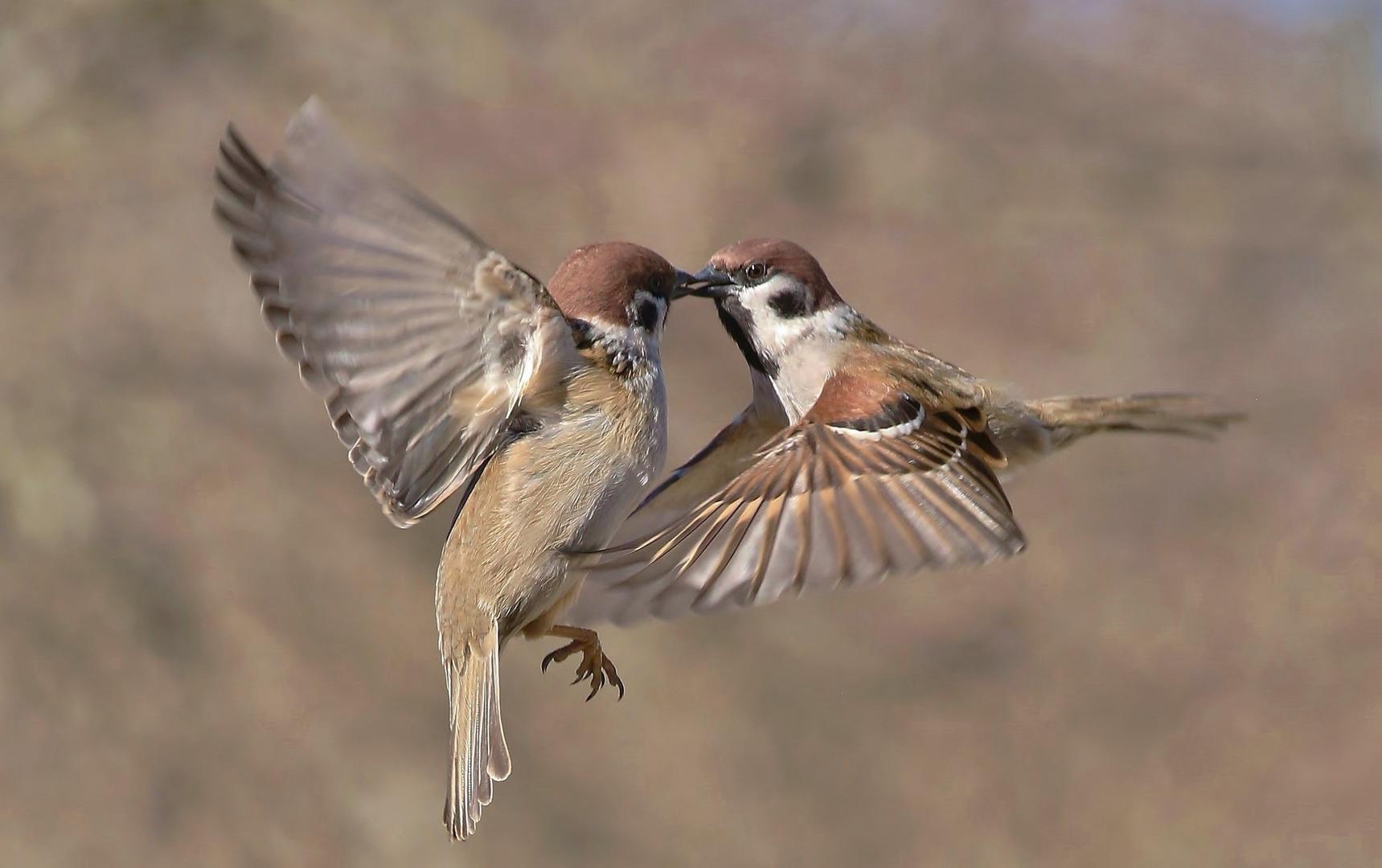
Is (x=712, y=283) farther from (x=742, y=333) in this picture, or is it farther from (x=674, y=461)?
(x=674, y=461)

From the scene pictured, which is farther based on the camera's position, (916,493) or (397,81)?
(397,81)

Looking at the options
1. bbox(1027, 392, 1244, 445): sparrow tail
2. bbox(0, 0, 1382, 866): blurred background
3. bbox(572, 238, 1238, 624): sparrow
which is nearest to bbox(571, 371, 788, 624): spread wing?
bbox(572, 238, 1238, 624): sparrow

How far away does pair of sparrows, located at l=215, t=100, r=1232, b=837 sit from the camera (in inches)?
132

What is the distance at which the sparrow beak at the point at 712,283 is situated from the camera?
4059 millimetres

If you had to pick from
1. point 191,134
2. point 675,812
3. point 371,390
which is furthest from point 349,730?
point 371,390

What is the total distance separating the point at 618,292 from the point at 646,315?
0.10 meters

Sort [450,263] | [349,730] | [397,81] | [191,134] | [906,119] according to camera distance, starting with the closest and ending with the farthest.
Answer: [450,263] → [349,730] → [191,134] → [397,81] → [906,119]

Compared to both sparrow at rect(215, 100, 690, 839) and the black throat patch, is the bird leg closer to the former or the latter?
sparrow at rect(215, 100, 690, 839)

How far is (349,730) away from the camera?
429 inches

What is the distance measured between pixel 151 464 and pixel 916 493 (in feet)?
29.1

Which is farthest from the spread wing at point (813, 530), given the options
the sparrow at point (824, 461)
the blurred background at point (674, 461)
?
the blurred background at point (674, 461)

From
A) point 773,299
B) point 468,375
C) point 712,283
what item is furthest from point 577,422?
point 773,299

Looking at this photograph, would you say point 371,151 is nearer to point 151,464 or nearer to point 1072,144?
point 151,464

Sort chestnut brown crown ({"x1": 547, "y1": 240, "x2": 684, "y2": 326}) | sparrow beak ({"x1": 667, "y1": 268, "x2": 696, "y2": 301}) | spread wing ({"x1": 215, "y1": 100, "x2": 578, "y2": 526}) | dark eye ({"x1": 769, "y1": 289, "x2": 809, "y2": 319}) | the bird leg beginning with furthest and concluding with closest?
dark eye ({"x1": 769, "y1": 289, "x2": 809, "y2": 319})
the bird leg
sparrow beak ({"x1": 667, "y1": 268, "x2": 696, "y2": 301})
chestnut brown crown ({"x1": 547, "y1": 240, "x2": 684, "y2": 326})
spread wing ({"x1": 215, "y1": 100, "x2": 578, "y2": 526})
